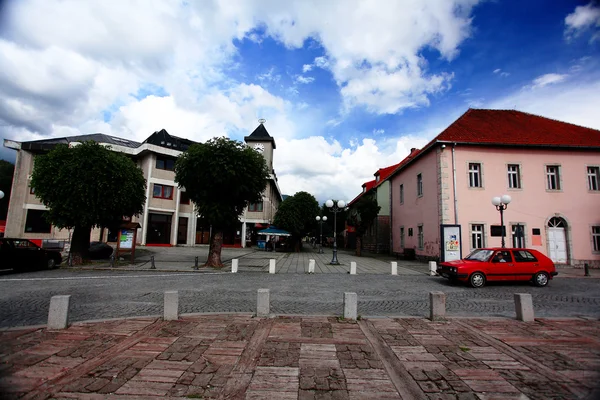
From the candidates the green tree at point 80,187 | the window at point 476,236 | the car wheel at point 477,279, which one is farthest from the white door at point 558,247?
the green tree at point 80,187

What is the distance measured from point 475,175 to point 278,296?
681 inches

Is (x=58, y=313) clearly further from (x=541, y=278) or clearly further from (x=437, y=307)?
(x=541, y=278)

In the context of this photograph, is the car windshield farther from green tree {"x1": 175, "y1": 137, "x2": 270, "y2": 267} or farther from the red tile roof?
green tree {"x1": 175, "y1": 137, "x2": 270, "y2": 267}

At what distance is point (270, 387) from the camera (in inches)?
142

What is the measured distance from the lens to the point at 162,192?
34.9 meters

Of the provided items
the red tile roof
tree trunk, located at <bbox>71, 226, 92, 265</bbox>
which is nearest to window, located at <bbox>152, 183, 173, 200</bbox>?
tree trunk, located at <bbox>71, 226, 92, 265</bbox>

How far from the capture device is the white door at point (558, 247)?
64.4ft

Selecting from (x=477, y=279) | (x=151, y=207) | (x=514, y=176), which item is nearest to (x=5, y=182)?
(x=151, y=207)

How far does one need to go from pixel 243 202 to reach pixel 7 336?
13411mm

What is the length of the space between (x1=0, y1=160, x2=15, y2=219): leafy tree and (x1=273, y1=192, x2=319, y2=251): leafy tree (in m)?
32.9

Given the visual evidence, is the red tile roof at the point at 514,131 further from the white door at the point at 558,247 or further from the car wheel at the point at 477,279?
the car wheel at the point at 477,279

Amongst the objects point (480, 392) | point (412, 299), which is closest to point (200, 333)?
point (480, 392)

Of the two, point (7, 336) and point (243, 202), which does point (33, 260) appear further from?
point (7, 336)

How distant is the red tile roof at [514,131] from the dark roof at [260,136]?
27.6 metres
